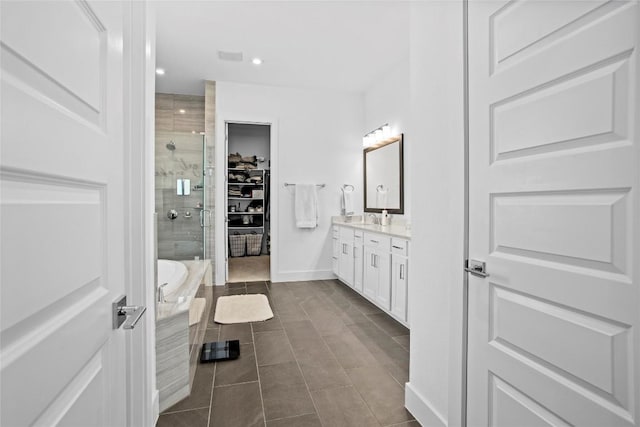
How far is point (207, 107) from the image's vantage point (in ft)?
14.7

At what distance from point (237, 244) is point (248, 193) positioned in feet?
3.57

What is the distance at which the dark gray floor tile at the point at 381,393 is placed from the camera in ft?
5.71

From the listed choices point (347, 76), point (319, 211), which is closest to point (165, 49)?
point (347, 76)

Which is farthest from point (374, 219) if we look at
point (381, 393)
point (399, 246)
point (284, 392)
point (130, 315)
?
point (130, 315)

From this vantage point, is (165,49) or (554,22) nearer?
(554,22)

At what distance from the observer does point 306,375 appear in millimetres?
2141

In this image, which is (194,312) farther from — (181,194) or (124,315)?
(181,194)

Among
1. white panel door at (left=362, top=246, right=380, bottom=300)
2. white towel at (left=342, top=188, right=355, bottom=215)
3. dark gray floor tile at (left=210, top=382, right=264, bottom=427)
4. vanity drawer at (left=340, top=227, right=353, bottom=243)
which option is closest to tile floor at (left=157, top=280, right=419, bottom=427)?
dark gray floor tile at (left=210, top=382, right=264, bottom=427)

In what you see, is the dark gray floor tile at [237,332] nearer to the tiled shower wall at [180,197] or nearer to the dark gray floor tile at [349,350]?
the dark gray floor tile at [349,350]

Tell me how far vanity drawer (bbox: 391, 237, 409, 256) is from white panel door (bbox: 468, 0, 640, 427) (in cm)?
147

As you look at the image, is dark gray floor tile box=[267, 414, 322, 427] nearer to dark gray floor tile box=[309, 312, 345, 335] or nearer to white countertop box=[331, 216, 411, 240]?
dark gray floor tile box=[309, 312, 345, 335]

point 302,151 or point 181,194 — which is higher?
point 302,151

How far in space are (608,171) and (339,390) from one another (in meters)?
1.71

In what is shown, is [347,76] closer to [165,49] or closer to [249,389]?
[165,49]
